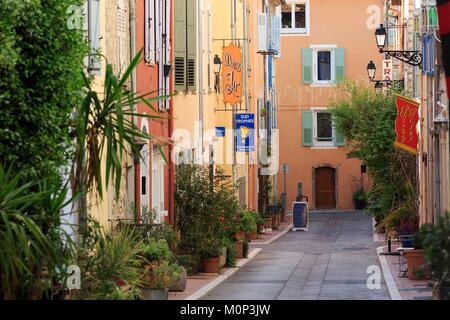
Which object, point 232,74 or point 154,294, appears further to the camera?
point 232,74

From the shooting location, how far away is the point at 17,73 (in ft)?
46.8

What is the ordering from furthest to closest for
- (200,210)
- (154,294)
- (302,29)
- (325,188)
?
(302,29) < (325,188) < (200,210) < (154,294)

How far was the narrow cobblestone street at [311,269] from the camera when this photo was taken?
2204 cm

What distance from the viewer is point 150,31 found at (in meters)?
25.8

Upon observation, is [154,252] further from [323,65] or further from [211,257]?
[323,65]

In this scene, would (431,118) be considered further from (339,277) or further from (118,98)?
(118,98)

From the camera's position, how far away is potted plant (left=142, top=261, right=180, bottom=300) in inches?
734

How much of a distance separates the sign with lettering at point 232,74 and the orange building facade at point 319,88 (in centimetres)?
2416

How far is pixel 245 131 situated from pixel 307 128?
895 inches

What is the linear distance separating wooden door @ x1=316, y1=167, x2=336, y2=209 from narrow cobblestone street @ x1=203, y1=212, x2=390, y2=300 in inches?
552

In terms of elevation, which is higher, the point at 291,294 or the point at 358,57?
the point at 358,57

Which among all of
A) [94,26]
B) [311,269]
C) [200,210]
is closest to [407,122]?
[311,269]

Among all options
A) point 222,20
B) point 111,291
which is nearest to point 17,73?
point 111,291

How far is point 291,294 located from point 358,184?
1550 inches
